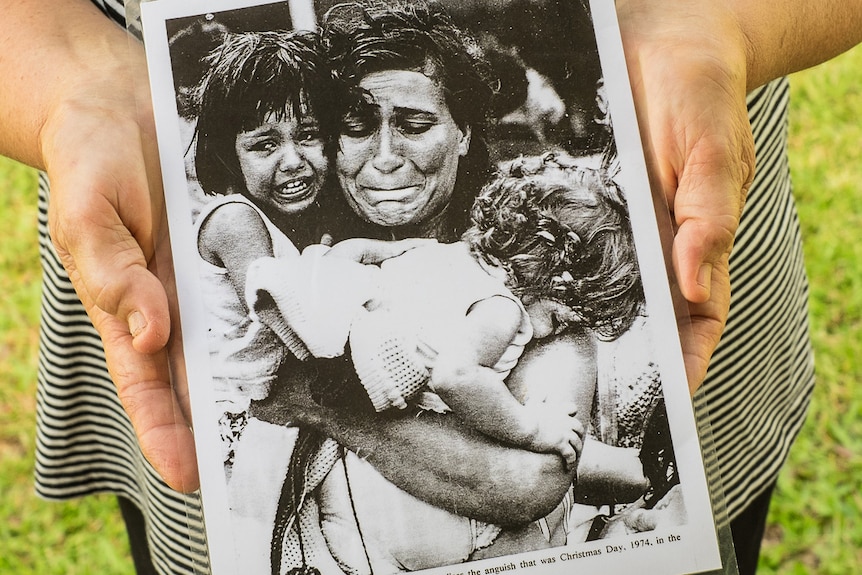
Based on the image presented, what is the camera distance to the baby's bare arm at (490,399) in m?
0.83

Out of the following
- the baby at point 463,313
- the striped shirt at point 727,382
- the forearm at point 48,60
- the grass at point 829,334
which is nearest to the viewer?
the baby at point 463,313

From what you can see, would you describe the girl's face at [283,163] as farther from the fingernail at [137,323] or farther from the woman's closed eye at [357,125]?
the fingernail at [137,323]

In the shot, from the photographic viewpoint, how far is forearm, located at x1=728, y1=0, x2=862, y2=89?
0.98 metres

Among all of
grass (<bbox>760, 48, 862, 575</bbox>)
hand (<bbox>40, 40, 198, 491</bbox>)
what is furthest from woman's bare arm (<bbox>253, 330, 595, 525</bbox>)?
grass (<bbox>760, 48, 862, 575</bbox>)

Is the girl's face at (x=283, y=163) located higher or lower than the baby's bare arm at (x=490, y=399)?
higher

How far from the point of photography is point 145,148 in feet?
2.89

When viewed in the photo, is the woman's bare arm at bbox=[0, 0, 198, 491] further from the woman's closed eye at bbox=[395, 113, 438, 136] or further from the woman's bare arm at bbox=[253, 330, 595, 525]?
the woman's closed eye at bbox=[395, 113, 438, 136]

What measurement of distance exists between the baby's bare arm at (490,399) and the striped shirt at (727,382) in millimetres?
345

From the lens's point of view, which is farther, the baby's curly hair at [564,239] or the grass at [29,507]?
the grass at [29,507]

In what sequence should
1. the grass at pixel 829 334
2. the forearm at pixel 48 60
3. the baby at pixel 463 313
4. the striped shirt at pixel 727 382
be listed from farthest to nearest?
1. the grass at pixel 829 334
2. the striped shirt at pixel 727 382
3. the forearm at pixel 48 60
4. the baby at pixel 463 313

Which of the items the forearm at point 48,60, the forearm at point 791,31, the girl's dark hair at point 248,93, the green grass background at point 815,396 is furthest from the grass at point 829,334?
the forearm at point 48,60

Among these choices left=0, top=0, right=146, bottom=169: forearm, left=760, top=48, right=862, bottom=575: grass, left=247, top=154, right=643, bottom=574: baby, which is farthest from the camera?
left=760, top=48, right=862, bottom=575: grass

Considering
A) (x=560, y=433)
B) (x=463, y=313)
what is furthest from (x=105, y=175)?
(x=560, y=433)

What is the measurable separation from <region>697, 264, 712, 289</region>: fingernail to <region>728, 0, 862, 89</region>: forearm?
267 millimetres
